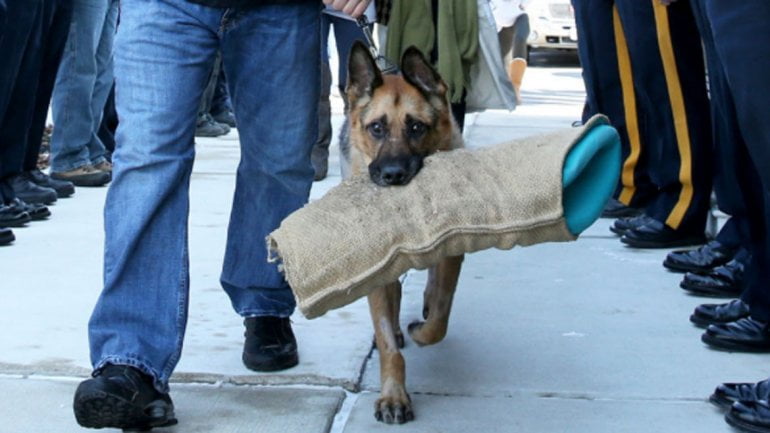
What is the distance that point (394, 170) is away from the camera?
4.04 m

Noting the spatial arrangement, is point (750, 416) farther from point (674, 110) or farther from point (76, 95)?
point (76, 95)

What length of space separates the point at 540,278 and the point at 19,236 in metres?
2.72

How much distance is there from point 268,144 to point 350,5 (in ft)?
1.78

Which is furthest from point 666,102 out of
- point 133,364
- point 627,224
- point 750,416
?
point 133,364

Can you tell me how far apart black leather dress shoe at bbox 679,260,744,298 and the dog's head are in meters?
1.42

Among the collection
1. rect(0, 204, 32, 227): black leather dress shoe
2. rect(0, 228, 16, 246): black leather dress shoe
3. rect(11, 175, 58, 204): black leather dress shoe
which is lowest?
rect(11, 175, 58, 204): black leather dress shoe

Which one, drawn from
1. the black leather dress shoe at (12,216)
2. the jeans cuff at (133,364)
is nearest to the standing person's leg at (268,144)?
the jeans cuff at (133,364)

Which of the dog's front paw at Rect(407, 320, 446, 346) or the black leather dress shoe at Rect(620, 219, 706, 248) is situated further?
the black leather dress shoe at Rect(620, 219, 706, 248)

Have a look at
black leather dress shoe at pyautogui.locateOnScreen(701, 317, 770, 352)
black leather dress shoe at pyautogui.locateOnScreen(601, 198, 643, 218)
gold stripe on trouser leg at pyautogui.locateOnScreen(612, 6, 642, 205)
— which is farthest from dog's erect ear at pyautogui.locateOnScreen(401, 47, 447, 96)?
black leather dress shoe at pyautogui.locateOnScreen(601, 198, 643, 218)

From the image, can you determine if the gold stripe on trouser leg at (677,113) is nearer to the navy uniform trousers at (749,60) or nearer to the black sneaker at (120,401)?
the navy uniform trousers at (749,60)

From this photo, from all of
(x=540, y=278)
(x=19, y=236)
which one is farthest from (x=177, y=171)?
(x=19, y=236)

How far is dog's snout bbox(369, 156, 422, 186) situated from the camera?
12.8 ft

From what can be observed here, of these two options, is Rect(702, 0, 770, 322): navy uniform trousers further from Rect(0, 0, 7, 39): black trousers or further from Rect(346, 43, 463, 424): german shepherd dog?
Rect(0, 0, 7, 39): black trousers

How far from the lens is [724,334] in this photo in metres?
4.57
